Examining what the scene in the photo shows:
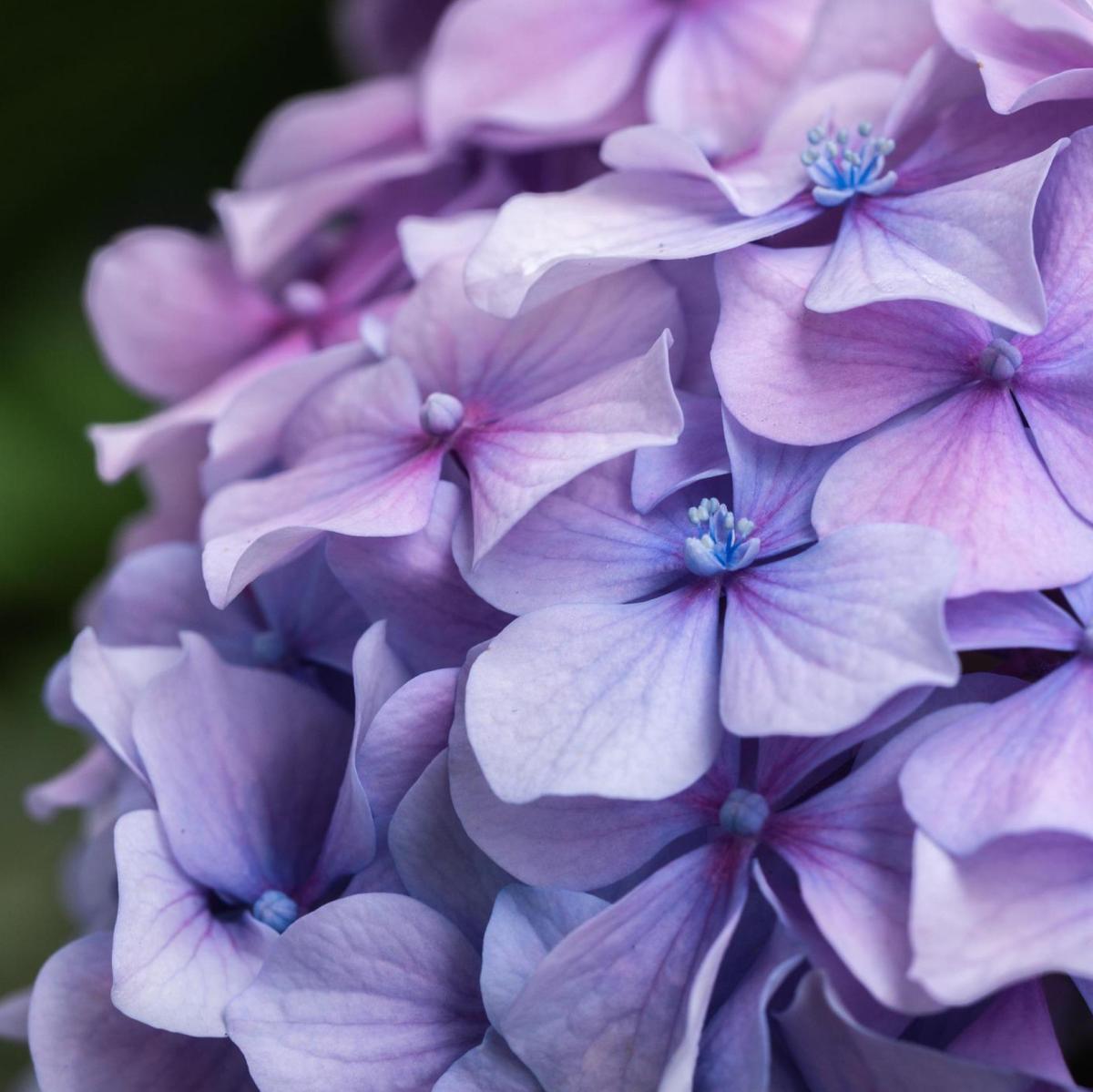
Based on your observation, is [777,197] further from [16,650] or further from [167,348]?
[16,650]

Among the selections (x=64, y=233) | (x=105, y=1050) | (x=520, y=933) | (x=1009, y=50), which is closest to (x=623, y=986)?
(x=520, y=933)

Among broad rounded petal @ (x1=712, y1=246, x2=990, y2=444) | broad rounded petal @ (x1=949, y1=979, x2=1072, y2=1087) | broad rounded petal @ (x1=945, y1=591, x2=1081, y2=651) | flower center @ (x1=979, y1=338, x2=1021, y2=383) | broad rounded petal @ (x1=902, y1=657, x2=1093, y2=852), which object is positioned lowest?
broad rounded petal @ (x1=949, y1=979, x2=1072, y2=1087)

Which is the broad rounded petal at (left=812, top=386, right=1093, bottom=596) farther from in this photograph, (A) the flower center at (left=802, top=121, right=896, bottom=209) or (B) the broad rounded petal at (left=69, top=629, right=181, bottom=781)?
(B) the broad rounded petal at (left=69, top=629, right=181, bottom=781)

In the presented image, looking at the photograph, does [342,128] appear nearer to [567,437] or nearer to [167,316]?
[167,316]

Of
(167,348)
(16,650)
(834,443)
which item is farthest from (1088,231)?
(16,650)

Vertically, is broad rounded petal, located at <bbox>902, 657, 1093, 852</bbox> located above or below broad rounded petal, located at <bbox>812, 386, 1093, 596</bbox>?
below

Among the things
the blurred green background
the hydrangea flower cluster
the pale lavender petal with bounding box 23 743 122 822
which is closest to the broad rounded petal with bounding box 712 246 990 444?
the hydrangea flower cluster

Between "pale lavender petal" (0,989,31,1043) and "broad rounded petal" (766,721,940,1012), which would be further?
"pale lavender petal" (0,989,31,1043)

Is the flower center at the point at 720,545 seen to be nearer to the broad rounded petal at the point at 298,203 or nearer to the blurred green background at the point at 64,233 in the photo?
the broad rounded petal at the point at 298,203
